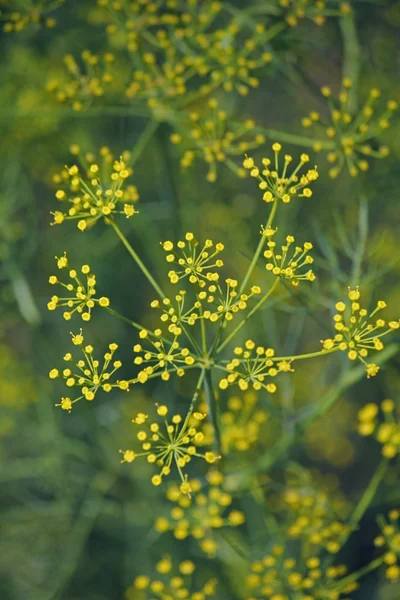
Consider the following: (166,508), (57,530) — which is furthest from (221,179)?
(57,530)

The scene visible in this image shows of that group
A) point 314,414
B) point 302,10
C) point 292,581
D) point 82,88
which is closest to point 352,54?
point 302,10

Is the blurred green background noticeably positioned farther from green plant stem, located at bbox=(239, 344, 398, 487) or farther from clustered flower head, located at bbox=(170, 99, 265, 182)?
clustered flower head, located at bbox=(170, 99, 265, 182)

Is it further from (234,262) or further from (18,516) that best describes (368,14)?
(18,516)

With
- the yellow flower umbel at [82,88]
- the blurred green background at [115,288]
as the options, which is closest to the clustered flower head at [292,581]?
the blurred green background at [115,288]

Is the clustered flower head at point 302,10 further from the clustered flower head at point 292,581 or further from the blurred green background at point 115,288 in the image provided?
the clustered flower head at point 292,581

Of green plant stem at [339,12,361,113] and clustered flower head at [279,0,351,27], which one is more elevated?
clustered flower head at [279,0,351,27]

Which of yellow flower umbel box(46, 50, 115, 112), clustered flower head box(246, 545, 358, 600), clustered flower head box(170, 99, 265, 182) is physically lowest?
clustered flower head box(246, 545, 358, 600)

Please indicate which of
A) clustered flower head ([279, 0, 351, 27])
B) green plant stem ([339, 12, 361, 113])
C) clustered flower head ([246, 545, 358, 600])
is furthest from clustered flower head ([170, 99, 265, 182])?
clustered flower head ([246, 545, 358, 600])

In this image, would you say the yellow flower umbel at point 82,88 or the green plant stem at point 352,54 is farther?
the green plant stem at point 352,54
